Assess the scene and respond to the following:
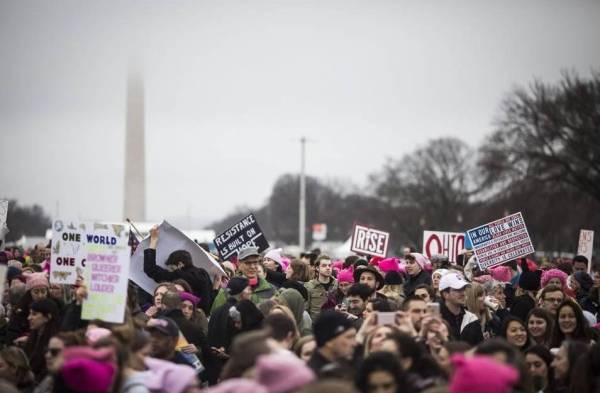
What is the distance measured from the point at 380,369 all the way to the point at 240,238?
9456 mm

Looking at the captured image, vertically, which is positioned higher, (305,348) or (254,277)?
(254,277)

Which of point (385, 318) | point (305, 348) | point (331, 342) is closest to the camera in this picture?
point (331, 342)

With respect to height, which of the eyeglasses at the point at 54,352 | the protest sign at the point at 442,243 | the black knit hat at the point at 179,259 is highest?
the protest sign at the point at 442,243

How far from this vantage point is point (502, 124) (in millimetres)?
58531

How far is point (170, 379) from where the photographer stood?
7238 mm

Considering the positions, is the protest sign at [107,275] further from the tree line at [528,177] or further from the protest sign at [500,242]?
the tree line at [528,177]

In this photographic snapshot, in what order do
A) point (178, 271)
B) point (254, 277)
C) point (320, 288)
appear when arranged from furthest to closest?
point (320, 288) < point (178, 271) < point (254, 277)

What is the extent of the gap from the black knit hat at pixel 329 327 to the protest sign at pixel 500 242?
7.67m

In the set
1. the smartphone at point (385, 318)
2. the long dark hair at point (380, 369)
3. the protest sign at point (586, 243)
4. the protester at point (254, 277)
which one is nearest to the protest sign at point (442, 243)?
the protest sign at point (586, 243)

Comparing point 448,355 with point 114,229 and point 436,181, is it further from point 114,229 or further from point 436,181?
point 436,181

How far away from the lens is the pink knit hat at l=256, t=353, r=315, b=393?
5926mm

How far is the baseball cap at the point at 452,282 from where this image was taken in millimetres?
11164

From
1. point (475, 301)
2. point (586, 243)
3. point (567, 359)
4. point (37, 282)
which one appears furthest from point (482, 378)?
point (586, 243)

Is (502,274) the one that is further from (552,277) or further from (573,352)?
(573,352)
